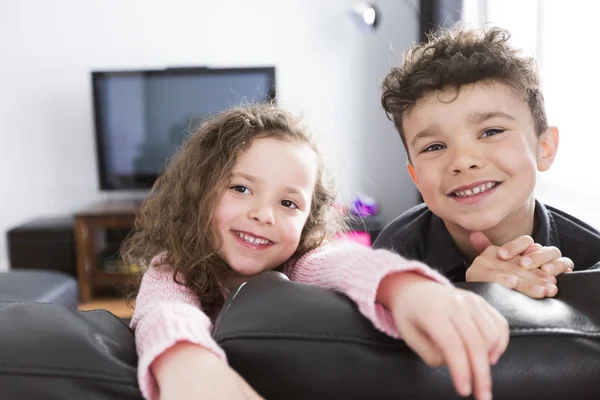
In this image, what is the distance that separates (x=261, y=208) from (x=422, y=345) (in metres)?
0.63

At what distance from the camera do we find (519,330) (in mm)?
557

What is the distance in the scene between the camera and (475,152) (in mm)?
1176

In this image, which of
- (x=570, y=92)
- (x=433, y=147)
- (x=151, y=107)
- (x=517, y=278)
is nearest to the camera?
(x=517, y=278)

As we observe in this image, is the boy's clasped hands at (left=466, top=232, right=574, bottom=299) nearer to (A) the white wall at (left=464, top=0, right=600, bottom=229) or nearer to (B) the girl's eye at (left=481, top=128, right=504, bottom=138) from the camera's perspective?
(B) the girl's eye at (left=481, top=128, right=504, bottom=138)

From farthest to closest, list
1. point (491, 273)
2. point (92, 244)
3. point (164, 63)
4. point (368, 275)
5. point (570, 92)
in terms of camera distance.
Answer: point (164, 63)
point (92, 244)
point (570, 92)
point (491, 273)
point (368, 275)

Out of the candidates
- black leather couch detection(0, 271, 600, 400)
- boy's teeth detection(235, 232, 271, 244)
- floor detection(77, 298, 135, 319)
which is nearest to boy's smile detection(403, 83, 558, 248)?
boy's teeth detection(235, 232, 271, 244)

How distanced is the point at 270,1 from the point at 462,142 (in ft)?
11.6

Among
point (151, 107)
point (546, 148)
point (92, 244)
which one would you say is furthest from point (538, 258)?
point (151, 107)

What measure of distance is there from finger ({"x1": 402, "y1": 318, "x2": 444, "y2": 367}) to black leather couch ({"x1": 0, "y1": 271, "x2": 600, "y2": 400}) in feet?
0.04

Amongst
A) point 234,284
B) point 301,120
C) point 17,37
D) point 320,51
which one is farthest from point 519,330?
point 17,37

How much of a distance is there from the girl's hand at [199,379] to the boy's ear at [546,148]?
991 millimetres

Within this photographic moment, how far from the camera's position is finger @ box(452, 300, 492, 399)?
50cm

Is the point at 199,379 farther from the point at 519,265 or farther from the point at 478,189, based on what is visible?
the point at 478,189

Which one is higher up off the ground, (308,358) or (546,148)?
(546,148)
